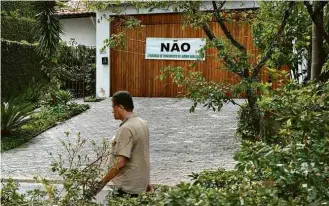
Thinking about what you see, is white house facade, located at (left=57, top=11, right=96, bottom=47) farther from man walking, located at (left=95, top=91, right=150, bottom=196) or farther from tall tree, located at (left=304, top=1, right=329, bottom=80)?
man walking, located at (left=95, top=91, right=150, bottom=196)

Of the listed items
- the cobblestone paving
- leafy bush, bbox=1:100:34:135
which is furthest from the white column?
leafy bush, bbox=1:100:34:135

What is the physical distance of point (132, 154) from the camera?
167 inches

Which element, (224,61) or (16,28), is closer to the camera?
(224,61)

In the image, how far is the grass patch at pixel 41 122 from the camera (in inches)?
474

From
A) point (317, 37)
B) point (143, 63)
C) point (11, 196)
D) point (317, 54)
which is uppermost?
point (317, 37)

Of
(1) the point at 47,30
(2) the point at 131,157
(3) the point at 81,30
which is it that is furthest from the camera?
(3) the point at 81,30

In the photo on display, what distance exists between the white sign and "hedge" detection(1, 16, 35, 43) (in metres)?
6.37

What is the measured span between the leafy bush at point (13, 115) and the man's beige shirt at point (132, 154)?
857cm

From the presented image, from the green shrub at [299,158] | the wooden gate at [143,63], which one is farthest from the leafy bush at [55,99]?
the green shrub at [299,158]

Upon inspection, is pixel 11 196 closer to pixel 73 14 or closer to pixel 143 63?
pixel 143 63

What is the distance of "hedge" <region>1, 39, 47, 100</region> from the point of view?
1761cm

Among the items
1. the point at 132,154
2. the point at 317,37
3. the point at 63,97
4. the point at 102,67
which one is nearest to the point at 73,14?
the point at 102,67

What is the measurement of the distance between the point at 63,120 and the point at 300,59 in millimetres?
7463

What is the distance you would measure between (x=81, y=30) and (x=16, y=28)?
3656mm
